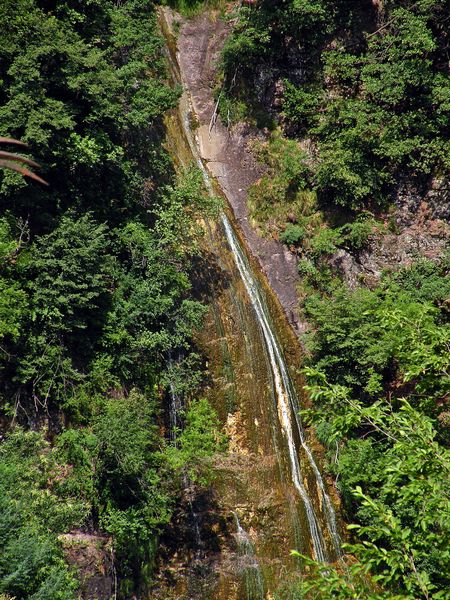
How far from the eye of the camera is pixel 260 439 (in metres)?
19.2

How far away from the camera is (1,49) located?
16.2 metres

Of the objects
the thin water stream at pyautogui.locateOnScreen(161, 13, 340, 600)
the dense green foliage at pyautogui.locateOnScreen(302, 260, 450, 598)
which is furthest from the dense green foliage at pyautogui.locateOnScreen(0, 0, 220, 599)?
the dense green foliage at pyautogui.locateOnScreen(302, 260, 450, 598)

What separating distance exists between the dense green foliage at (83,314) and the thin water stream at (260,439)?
1.26 m

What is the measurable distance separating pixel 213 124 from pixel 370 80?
7248mm

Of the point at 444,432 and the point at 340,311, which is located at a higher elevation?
the point at 340,311

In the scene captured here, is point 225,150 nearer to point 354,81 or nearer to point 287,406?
point 354,81

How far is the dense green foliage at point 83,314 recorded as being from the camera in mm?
15352

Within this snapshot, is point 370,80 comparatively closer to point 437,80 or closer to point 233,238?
point 437,80

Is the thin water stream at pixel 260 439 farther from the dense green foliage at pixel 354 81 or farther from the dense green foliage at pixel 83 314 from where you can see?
the dense green foliage at pixel 354 81

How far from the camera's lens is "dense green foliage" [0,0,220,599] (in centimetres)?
1535

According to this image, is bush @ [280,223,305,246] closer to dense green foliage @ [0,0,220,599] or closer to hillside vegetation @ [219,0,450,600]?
hillside vegetation @ [219,0,450,600]

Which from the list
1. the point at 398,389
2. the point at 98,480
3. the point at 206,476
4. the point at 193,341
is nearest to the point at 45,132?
the point at 193,341

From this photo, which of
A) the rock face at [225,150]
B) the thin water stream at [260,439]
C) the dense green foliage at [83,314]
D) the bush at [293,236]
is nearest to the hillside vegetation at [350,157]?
the bush at [293,236]

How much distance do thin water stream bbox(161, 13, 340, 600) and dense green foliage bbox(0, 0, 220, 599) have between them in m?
1.26
